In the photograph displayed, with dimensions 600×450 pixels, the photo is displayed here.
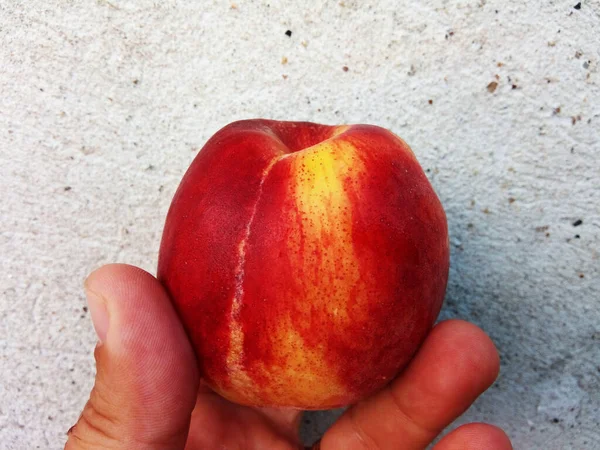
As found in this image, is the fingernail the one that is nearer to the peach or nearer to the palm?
the peach

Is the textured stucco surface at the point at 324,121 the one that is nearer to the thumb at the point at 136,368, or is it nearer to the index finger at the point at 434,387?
the index finger at the point at 434,387

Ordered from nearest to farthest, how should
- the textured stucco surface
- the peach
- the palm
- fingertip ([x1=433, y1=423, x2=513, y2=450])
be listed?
the peach < fingertip ([x1=433, y1=423, x2=513, y2=450]) < the palm < the textured stucco surface

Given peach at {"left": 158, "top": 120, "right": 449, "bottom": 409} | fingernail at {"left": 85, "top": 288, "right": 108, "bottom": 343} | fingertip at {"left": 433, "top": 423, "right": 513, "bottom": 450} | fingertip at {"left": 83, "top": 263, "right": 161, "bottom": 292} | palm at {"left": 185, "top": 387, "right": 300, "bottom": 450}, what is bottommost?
palm at {"left": 185, "top": 387, "right": 300, "bottom": 450}

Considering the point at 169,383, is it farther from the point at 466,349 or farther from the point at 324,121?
the point at 324,121

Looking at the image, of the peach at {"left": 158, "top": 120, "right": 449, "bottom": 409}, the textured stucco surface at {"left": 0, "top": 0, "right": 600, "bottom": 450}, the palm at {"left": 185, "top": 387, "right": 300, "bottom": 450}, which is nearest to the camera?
the peach at {"left": 158, "top": 120, "right": 449, "bottom": 409}

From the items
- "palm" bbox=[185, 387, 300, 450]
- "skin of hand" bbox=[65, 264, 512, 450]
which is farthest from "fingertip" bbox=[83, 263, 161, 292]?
"palm" bbox=[185, 387, 300, 450]

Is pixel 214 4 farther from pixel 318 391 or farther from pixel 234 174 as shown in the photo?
pixel 318 391
